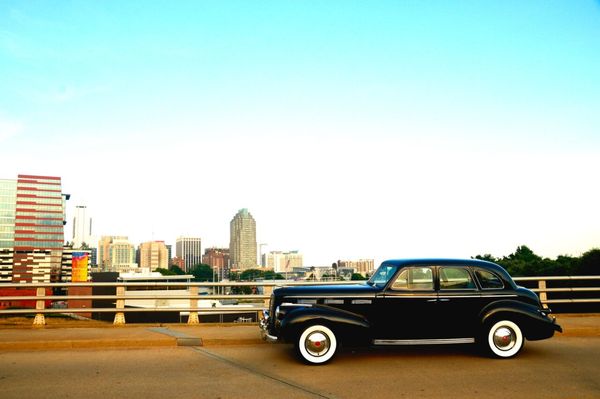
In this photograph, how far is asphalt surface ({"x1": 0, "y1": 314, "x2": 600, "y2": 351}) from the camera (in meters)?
10.1

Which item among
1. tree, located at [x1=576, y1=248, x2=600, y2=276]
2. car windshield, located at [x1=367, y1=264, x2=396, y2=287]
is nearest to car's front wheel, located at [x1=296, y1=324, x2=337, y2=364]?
car windshield, located at [x1=367, y1=264, x2=396, y2=287]

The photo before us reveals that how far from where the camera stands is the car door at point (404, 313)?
8.51 metres

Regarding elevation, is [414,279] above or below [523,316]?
above

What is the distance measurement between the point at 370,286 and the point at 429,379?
2.06 meters

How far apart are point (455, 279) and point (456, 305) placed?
45cm

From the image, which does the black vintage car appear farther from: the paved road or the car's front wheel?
the paved road

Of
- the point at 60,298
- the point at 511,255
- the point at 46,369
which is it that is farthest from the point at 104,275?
the point at 46,369

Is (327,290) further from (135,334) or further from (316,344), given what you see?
(135,334)

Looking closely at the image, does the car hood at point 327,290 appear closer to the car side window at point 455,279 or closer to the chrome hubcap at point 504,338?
the car side window at point 455,279

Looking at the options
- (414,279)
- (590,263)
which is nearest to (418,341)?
(414,279)

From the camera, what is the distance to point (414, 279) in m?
8.74

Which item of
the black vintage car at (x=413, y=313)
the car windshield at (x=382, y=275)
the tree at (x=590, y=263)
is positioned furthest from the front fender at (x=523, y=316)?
the tree at (x=590, y=263)

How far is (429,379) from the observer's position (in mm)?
7285

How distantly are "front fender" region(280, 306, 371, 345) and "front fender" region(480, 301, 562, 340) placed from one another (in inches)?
81.1
